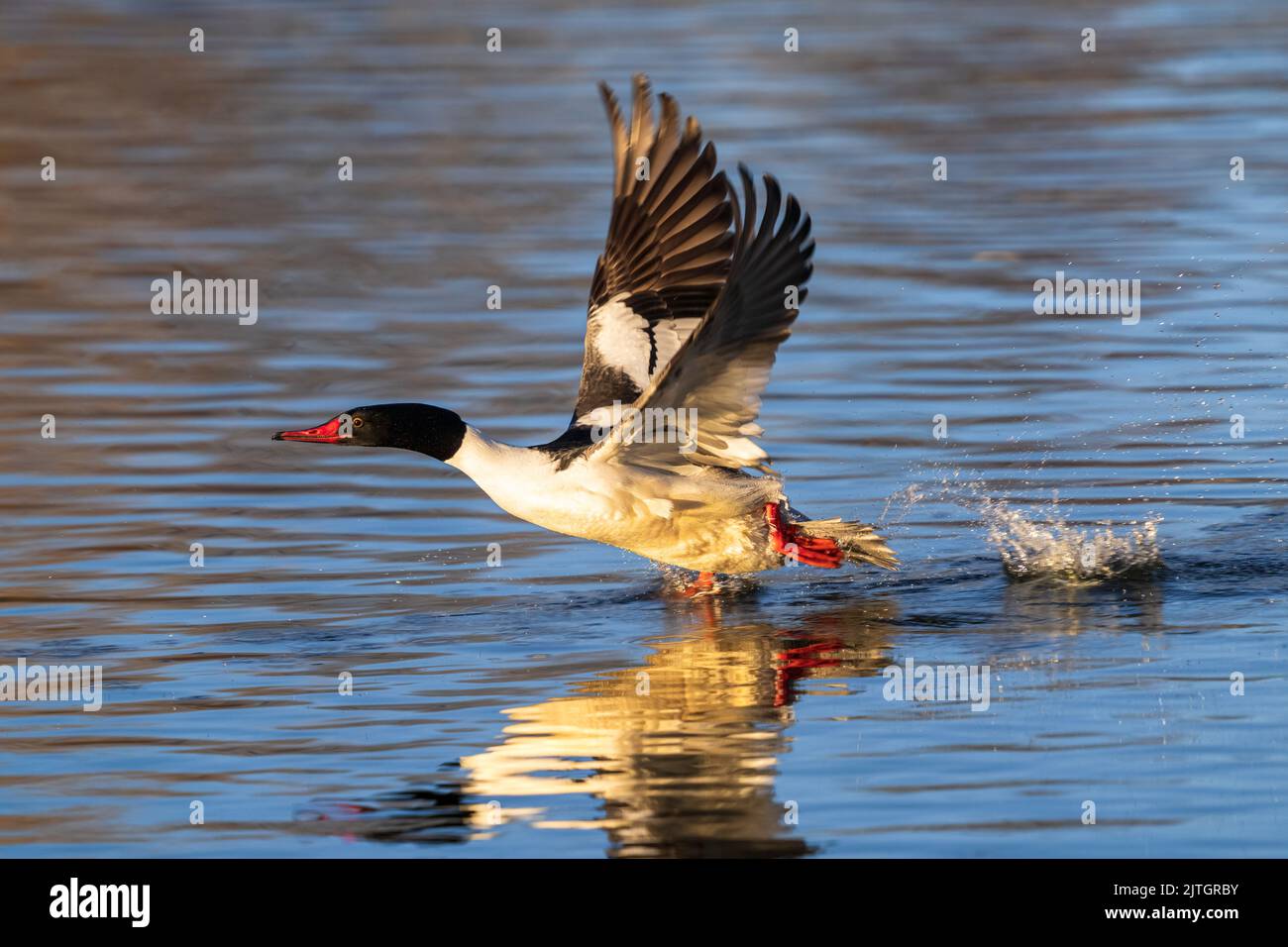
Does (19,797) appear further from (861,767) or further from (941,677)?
(941,677)

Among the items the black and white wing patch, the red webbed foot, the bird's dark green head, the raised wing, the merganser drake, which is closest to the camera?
the raised wing

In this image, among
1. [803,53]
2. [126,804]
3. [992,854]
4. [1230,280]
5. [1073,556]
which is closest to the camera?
[992,854]

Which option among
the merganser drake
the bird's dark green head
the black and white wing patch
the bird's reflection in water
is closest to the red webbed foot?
the merganser drake

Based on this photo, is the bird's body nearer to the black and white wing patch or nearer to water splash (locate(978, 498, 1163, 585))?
the black and white wing patch

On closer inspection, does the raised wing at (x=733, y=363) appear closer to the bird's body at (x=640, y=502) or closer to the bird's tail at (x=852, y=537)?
the bird's body at (x=640, y=502)

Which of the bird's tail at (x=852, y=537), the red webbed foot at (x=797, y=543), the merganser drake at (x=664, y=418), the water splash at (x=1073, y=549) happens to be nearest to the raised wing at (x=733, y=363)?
Answer: the merganser drake at (x=664, y=418)

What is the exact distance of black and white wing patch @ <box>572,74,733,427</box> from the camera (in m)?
9.96

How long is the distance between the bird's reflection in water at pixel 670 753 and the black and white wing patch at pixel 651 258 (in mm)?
1249

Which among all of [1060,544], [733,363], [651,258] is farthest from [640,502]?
[1060,544]

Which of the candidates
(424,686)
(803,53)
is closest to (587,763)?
(424,686)

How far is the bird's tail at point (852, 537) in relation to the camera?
9.80 metres

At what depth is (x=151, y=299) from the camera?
53.9ft

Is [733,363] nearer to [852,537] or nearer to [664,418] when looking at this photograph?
[664,418]

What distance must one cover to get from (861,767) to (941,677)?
1.09 m
